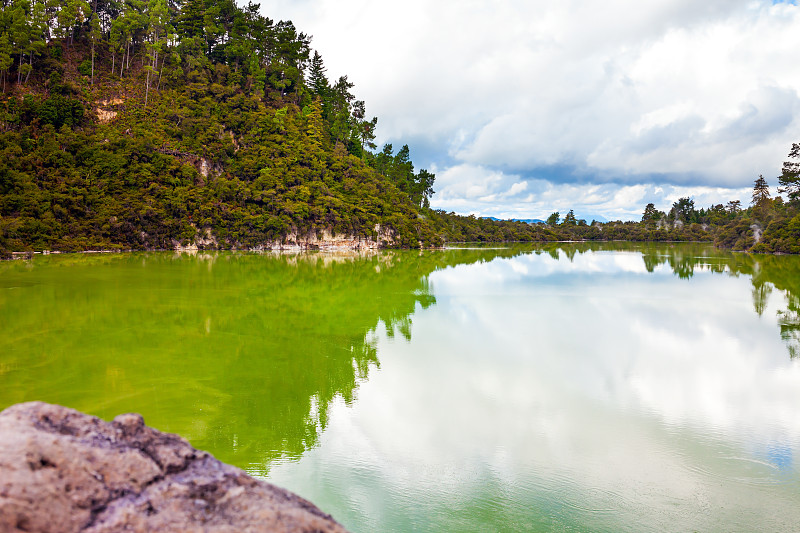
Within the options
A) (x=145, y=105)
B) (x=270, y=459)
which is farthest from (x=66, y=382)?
(x=145, y=105)

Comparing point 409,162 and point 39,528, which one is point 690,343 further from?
point 409,162

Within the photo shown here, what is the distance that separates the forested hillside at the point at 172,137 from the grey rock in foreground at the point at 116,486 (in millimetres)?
33908

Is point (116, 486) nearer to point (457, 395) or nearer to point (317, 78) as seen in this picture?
point (457, 395)

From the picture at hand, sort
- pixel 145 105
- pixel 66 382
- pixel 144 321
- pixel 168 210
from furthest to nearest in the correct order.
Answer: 1. pixel 145 105
2. pixel 168 210
3. pixel 144 321
4. pixel 66 382

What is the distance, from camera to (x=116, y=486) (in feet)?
6.08

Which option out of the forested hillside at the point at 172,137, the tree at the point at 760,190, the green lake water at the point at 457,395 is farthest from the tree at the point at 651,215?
the green lake water at the point at 457,395

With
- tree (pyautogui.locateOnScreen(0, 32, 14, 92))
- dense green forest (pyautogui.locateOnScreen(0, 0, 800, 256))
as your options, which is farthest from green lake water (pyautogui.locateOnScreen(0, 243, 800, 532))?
tree (pyautogui.locateOnScreen(0, 32, 14, 92))

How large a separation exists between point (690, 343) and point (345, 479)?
942 centimetres

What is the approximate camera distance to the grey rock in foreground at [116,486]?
5.38 ft

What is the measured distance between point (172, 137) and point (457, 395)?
46019 mm

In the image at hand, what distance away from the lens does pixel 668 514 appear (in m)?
4.16

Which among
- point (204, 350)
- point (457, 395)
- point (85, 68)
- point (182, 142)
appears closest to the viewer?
point (457, 395)

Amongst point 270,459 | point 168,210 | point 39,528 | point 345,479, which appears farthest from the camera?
point 168,210

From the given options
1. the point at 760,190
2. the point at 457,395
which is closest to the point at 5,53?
the point at 457,395
